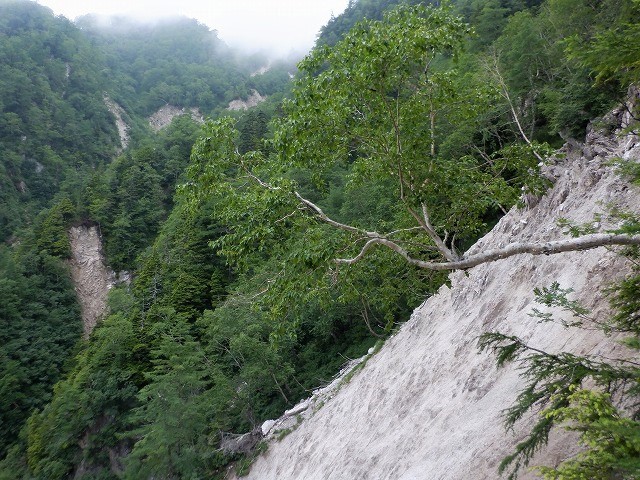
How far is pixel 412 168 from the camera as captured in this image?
22.1 ft

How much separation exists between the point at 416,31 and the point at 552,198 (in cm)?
905

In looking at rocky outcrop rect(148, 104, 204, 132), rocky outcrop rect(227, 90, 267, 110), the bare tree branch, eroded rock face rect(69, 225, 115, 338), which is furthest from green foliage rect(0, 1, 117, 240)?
the bare tree branch

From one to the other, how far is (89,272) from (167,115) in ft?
256

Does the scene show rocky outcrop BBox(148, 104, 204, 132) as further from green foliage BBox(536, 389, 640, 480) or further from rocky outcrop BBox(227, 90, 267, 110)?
green foliage BBox(536, 389, 640, 480)

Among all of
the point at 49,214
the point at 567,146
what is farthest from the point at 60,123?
the point at 567,146

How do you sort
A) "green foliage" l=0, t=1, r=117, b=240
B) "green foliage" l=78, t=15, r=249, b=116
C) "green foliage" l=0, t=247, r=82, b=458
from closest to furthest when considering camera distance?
"green foliage" l=0, t=247, r=82, b=458
"green foliage" l=0, t=1, r=117, b=240
"green foliage" l=78, t=15, r=249, b=116

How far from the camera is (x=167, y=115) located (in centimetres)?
11469

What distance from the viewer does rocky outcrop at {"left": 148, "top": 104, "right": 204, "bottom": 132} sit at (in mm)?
110688

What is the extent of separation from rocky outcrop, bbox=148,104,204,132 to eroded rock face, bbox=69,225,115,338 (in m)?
67.0

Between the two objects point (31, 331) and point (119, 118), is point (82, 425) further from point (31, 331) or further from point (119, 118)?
point (119, 118)

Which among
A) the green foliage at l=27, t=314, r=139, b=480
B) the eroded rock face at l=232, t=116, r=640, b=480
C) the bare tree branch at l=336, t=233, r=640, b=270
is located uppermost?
the bare tree branch at l=336, t=233, r=640, b=270

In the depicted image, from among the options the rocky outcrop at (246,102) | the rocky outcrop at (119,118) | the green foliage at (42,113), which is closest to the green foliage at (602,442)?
the green foliage at (42,113)

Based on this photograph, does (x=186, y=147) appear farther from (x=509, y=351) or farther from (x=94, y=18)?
(x=94, y=18)

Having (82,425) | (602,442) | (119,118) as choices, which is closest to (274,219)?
(602,442)
